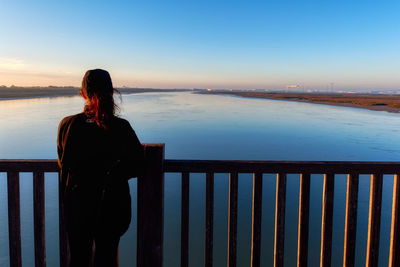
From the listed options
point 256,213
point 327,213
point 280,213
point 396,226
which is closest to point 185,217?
point 256,213

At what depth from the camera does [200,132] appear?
2042 centimetres

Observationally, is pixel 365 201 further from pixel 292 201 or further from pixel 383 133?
pixel 383 133

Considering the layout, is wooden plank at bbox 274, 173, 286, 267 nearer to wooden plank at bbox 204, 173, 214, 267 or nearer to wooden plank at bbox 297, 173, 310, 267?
wooden plank at bbox 297, 173, 310, 267

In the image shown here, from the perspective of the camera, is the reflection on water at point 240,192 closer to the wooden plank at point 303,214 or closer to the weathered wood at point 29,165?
the wooden plank at point 303,214

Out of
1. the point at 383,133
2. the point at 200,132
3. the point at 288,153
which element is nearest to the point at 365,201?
the point at 288,153

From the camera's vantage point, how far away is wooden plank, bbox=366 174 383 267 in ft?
8.06

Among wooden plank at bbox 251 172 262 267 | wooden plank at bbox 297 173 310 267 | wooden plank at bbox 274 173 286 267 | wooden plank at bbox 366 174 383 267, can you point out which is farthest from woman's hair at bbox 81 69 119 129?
wooden plank at bbox 366 174 383 267

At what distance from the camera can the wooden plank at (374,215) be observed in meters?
2.46

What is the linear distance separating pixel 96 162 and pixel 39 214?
1.05 m

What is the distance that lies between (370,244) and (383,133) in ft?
69.0

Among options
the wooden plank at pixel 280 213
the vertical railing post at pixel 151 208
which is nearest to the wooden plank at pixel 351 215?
the wooden plank at pixel 280 213

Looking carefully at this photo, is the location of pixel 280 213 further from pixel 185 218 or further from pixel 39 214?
pixel 39 214

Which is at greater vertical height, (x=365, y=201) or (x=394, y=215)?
(x=394, y=215)

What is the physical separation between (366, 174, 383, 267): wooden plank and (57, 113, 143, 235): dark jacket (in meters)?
1.99
